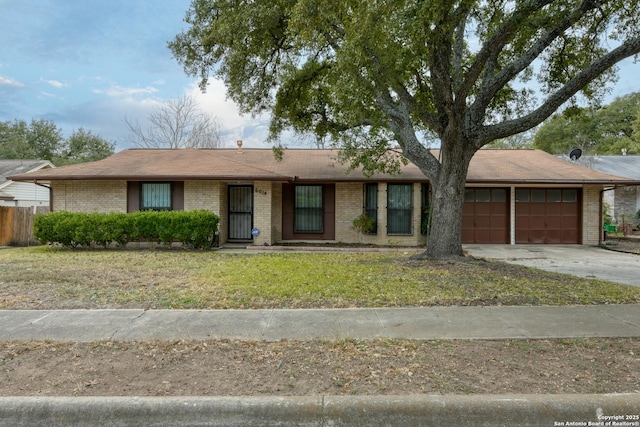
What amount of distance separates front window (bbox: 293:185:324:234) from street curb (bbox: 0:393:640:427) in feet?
44.2

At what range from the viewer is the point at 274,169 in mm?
17156

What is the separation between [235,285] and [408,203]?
10.1 m

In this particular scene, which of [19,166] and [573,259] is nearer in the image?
[573,259]

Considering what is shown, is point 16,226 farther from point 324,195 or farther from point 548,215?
point 548,215

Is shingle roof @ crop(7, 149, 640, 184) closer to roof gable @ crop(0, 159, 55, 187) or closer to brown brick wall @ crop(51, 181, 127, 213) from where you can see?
brown brick wall @ crop(51, 181, 127, 213)

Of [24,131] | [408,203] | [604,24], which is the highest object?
[24,131]

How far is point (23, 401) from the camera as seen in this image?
3.20 meters

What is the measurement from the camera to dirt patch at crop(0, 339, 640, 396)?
11.3ft

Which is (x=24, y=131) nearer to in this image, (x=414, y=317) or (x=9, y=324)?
(x=9, y=324)

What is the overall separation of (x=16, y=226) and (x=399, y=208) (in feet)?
49.0

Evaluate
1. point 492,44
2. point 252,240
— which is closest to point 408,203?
point 252,240

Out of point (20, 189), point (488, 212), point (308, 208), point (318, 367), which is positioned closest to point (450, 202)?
point (308, 208)

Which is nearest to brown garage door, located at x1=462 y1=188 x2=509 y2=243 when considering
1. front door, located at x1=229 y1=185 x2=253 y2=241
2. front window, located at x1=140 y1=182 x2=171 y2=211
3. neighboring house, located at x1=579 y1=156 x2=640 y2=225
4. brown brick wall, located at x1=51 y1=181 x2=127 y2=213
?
front door, located at x1=229 y1=185 x2=253 y2=241

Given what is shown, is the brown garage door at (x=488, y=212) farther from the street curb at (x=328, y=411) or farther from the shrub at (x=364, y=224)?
the street curb at (x=328, y=411)
